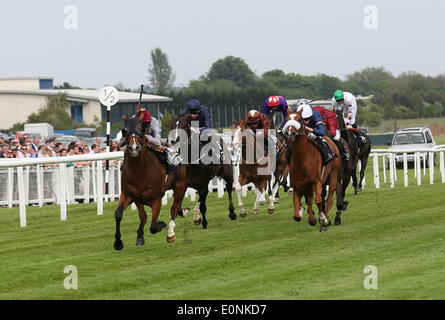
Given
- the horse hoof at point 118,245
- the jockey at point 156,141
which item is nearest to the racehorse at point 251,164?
the jockey at point 156,141

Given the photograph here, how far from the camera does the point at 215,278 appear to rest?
26.6 ft

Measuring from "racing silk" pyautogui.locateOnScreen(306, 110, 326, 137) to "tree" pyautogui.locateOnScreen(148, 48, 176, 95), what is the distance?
61640mm

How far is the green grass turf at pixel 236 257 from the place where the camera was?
746 cm

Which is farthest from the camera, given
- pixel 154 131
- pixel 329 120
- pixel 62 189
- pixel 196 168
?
pixel 62 189

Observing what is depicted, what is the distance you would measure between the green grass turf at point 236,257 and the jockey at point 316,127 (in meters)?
0.98

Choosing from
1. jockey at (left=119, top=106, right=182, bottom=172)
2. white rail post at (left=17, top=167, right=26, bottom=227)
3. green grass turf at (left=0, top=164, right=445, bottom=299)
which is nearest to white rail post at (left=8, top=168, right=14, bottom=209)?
green grass turf at (left=0, top=164, right=445, bottom=299)

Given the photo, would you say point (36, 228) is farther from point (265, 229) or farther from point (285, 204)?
point (285, 204)

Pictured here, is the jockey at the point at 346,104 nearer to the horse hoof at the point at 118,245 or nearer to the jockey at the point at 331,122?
the jockey at the point at 331,122

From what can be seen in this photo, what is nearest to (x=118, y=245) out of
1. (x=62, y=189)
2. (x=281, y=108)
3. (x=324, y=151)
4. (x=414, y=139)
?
(x=324, y=151)

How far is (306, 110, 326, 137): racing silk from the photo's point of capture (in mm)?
11914

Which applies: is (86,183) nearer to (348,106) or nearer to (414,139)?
(348,106)

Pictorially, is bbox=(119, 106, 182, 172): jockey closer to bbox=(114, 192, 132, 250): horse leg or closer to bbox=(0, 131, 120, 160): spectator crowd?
bbox=(114, 192, 132, 250): horse leg

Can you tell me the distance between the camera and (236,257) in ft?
30.8

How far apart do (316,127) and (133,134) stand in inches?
119
